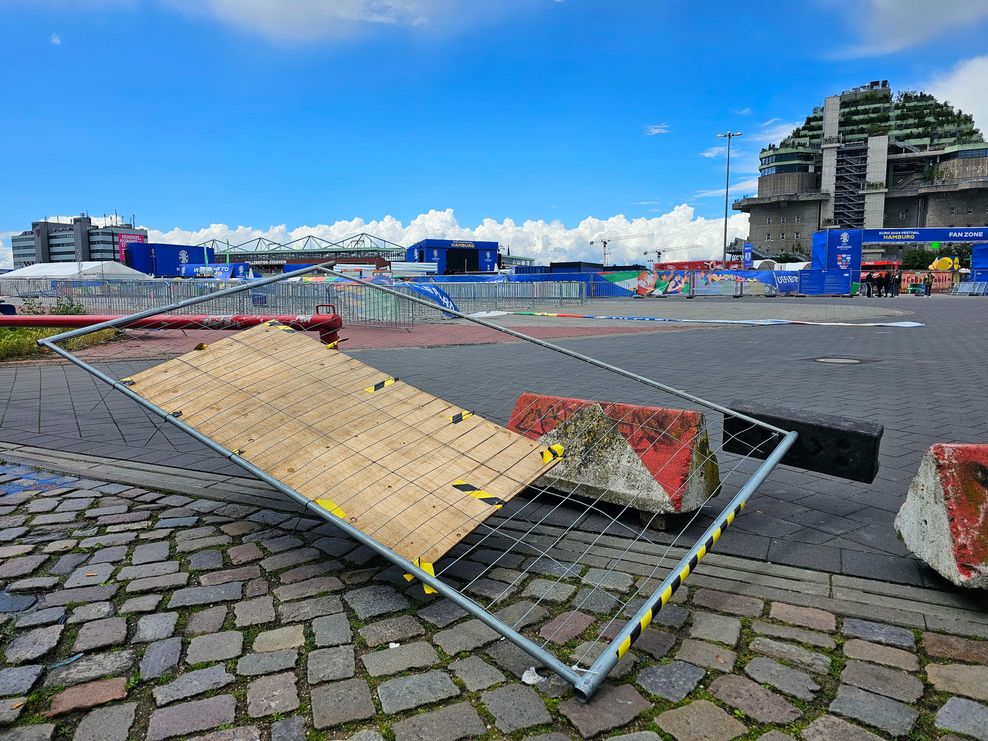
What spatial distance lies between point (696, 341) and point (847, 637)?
12.2m

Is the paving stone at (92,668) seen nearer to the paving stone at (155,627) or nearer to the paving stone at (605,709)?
the paving stone at (155,627)

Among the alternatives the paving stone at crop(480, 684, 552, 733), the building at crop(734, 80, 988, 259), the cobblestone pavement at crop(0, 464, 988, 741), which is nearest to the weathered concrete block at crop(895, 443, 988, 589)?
the cobblestone pavement at crop(0, 464, 988, 741)

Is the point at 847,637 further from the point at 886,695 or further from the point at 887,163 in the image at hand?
the point at 887,163

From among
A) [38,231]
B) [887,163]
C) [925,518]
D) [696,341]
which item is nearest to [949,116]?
[887,163]

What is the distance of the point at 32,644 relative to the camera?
251cm

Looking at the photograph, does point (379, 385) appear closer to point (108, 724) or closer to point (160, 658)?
point (160, 658)

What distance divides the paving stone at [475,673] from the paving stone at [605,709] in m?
0.27

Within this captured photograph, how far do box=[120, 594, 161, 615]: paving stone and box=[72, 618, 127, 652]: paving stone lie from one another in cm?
7

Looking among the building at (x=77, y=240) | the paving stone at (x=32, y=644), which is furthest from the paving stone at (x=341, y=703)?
the building at (x=77, y=240)

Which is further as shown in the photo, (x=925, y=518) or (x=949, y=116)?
(x=949, y=116)

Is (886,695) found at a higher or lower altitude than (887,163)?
lower

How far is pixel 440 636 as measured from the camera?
2582mm

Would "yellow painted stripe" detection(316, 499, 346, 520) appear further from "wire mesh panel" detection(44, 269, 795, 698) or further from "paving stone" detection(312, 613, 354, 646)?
"paving stone" detection(312, 613, 354, 646)

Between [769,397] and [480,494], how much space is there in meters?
5.17
